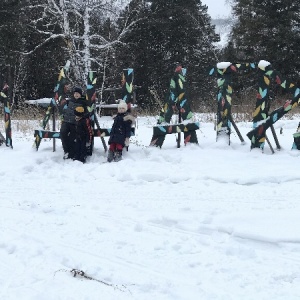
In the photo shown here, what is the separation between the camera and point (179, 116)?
759cm

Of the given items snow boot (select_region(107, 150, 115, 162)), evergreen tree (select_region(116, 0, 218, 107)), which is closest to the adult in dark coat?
snow boot (select_region(107, 150, 115, 162))

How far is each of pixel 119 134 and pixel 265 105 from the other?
8.08 feet

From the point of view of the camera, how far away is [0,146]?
8.65 meters

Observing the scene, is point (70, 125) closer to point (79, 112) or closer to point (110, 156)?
point (79, 112)

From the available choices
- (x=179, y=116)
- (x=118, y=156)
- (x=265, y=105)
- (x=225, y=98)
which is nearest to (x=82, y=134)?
(x=118, y=156)

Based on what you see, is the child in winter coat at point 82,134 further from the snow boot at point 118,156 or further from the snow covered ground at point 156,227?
the snow boot at point 118,156

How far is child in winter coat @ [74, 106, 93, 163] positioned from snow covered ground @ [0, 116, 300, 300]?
0.24 meters

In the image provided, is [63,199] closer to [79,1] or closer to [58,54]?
[79,1]

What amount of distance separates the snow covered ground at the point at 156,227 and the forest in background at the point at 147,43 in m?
11.3

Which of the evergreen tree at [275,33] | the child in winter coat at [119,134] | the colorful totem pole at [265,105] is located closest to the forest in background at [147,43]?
the evergreen tree at [275,33]

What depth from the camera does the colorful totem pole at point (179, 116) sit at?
7434mm

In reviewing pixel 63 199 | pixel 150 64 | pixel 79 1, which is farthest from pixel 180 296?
pixel 150 64

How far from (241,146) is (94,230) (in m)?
3.99

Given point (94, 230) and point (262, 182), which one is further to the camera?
point (262, 182)
